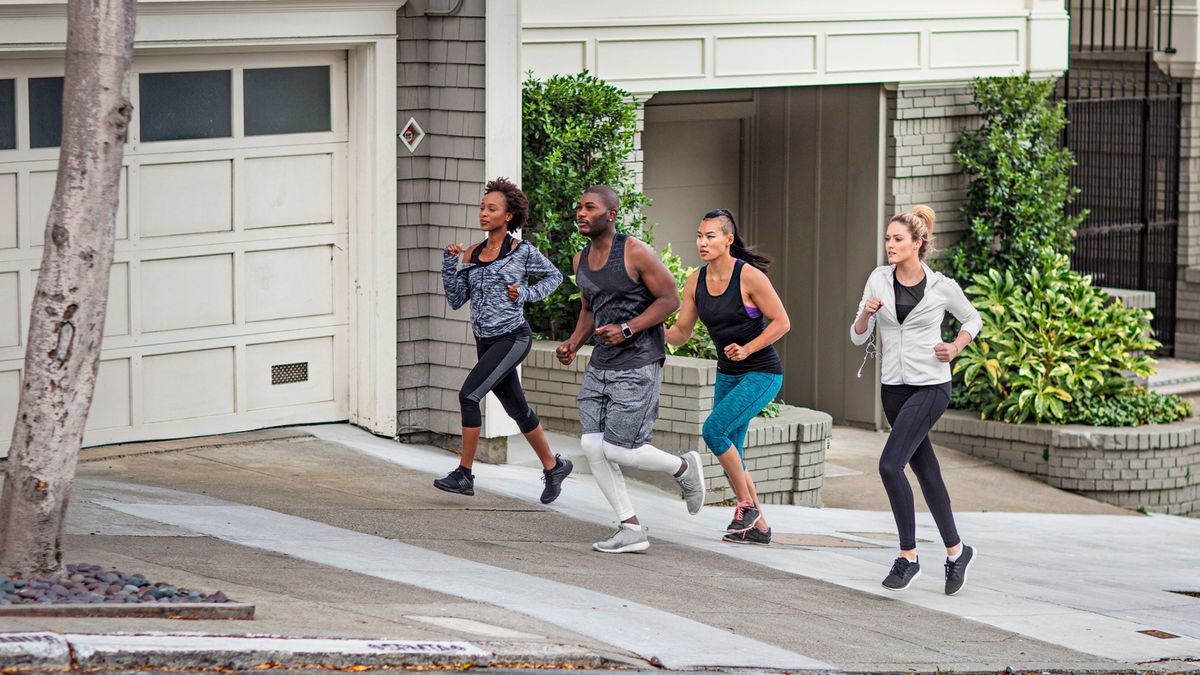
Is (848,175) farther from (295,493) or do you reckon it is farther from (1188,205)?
(295,493)

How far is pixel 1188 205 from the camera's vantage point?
60.4 ft

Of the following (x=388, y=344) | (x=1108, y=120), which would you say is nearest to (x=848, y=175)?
(x=1108, y=120)

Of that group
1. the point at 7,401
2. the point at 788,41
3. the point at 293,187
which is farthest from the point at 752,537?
the point at 788,41

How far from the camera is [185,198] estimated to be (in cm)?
1054

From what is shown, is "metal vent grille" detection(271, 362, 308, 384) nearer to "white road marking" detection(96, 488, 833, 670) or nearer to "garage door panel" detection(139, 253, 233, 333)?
"garage door panel" detection(139, 253, 233, 333)

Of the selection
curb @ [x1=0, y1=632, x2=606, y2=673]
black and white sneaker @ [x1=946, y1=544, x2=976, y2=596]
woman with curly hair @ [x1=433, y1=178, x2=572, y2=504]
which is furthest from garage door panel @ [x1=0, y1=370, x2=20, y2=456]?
black and white sneaker @ [x1=946, y1=544, x2=976, y2=596]

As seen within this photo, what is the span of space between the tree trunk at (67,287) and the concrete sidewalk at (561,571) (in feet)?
2.22

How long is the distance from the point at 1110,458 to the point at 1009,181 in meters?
2.51

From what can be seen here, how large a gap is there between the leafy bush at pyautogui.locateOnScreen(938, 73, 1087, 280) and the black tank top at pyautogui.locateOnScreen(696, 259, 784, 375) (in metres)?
5.84

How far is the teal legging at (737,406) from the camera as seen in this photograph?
30.3 ft

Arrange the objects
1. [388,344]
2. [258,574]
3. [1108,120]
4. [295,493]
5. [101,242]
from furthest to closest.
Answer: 1. [1108,120]
2. [388,344]
3. [295,493]
4. [258,574]
5. [101,242]

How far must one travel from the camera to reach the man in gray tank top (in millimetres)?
8805

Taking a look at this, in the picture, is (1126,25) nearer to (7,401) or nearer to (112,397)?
(112,397)

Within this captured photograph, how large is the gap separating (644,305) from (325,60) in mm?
3292
